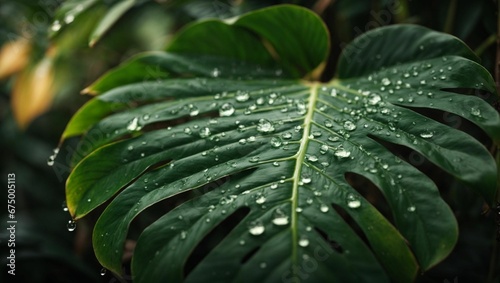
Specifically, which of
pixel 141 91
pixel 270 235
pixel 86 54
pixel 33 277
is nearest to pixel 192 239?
pixel 270 235

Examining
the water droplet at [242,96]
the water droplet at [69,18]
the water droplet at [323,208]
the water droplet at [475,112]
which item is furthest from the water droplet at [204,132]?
the water droplet at [69,18]

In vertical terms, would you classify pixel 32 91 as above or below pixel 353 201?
below

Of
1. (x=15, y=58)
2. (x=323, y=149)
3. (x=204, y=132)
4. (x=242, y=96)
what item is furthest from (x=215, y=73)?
(x=15, y=58)

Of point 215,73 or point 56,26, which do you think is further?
point 56,26

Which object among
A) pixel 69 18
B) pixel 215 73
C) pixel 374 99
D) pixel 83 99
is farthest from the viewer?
pixel 83 99

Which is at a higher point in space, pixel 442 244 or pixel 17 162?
pixel 442 244

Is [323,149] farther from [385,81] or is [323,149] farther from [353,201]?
[385,81]

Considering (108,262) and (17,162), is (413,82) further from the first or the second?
(17,162)

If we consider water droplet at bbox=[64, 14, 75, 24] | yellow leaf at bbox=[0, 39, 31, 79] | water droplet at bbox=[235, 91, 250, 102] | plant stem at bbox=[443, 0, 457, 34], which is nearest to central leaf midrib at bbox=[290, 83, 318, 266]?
water droplet at bbox=[235, 91, 250, 102]
